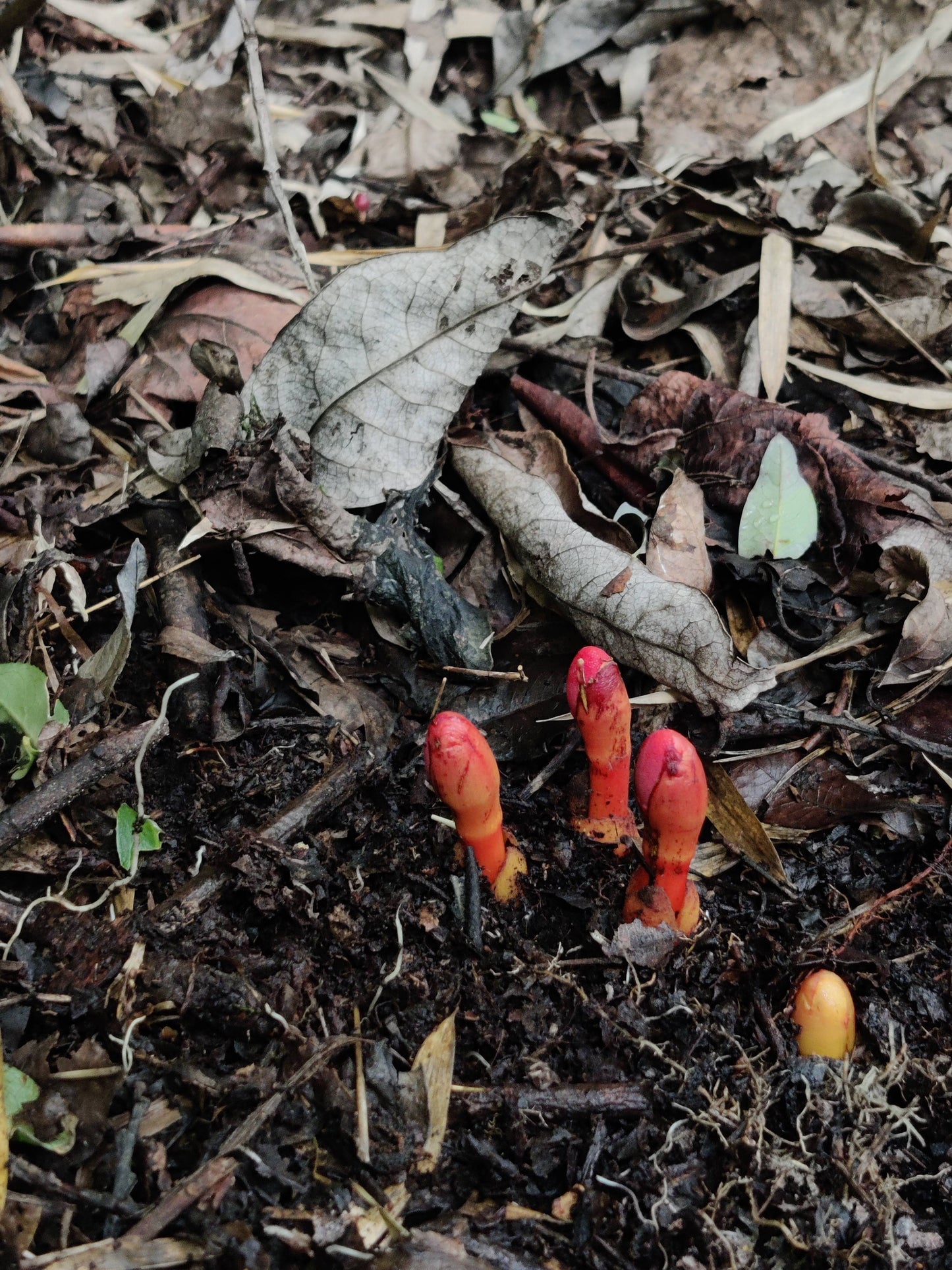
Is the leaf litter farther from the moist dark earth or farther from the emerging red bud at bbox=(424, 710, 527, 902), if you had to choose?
the emerging red bud at bbox=(424, 710, 527, 902)

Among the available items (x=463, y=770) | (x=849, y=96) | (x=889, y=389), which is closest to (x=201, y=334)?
(x=463, y=770)

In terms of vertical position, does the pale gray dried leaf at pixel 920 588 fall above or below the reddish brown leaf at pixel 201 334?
below

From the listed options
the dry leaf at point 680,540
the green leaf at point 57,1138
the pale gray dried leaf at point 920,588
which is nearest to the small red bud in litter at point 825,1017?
the pale gray dried leaf at point 920,588

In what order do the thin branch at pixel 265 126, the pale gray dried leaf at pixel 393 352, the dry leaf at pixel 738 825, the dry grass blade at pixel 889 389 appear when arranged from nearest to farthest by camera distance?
the dry leaf at pixel 738 825 < the pale gray dried leaf at pixel 393 352 < the thin branch at pixel 265 126 < the dry grass blade at pixel 889 389

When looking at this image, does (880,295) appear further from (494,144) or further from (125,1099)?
(125,1099)

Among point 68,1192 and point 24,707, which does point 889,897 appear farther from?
point 24,707

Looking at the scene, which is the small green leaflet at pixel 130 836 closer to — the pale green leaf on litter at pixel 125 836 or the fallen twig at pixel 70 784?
the pale green leaf on litter at pixel 125 836

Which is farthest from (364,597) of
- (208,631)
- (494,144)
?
(494,144)
